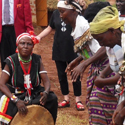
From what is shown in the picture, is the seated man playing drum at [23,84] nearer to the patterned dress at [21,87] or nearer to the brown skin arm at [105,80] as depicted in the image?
the patterned dress at [21,87]

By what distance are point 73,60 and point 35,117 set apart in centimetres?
88

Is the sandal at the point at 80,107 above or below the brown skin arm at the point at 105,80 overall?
below

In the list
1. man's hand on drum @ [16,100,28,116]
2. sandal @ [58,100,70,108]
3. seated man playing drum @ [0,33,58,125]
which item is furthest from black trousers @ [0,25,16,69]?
man's hand on drum @ [16,100,28,116]

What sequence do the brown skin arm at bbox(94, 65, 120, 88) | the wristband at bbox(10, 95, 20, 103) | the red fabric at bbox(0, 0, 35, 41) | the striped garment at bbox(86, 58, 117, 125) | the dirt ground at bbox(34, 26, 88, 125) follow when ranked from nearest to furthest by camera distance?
1. the brown skin arm at bbox(94, 65, 120, 88)
2. the striped garment at bbox(86, 58, 117, 125)
3. the wristband at bbox(10, 95, 20, 103)
4. the dirt ground at bbox(34, 26, 88, 125)
5. the red fabric at bbox(0, 0, 35, 41)

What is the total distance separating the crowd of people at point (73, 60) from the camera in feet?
11.1

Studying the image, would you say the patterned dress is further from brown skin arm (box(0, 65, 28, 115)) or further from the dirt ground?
the dirt ground

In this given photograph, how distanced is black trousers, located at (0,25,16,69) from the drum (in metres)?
2.03

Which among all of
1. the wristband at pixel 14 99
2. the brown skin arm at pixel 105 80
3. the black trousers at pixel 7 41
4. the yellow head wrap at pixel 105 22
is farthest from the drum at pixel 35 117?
the black trousers at pixel 7 41

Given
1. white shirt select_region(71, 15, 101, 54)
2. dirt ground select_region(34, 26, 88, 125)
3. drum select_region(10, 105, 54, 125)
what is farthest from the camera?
dirt ground select_region(34, 26, 88, 125)

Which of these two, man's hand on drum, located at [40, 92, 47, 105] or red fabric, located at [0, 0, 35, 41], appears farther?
red fabric, located at [0, 0, 35, 41]

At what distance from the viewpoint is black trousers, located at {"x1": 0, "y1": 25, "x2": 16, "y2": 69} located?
632 cm

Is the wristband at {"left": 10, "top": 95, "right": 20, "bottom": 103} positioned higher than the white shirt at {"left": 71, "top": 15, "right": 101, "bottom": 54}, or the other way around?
the white shirt at {"left": 71, "top": 15, "right": 101, "bottom": 54}

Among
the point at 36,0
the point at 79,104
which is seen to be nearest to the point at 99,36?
the point at 79,104

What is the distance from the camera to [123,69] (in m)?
3.09
